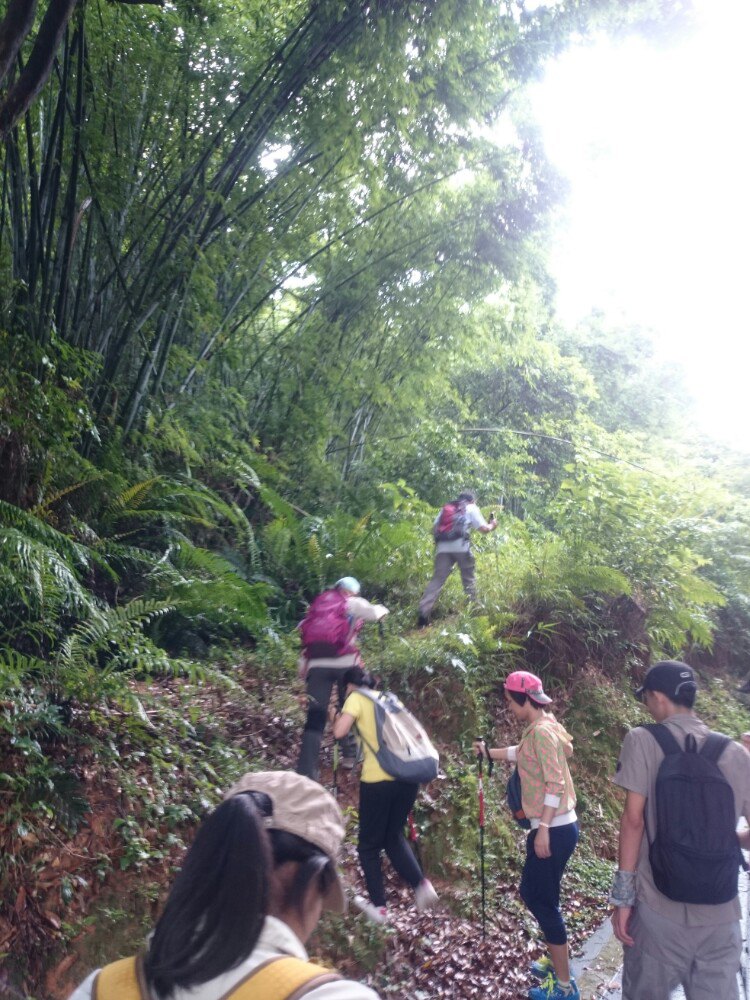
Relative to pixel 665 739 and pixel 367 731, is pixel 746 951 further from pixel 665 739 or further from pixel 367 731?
pixel 367 731

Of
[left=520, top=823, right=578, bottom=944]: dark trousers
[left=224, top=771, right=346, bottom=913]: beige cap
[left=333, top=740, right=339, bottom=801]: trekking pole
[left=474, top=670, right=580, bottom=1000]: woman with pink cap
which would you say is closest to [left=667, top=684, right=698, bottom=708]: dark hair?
[left=474, top=670, right=580, bottom=1000]: woman with pink cap

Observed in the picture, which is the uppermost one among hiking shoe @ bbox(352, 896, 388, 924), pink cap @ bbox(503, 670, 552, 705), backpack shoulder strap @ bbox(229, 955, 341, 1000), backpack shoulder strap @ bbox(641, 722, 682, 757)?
backpack shoulder strap @ bbox(641, 722, 682, 757)

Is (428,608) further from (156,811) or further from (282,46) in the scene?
(282,46)

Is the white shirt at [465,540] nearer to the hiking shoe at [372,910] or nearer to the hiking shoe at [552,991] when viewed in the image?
the hiking shoe at [372,910]

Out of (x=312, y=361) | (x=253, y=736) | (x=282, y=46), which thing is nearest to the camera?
(x=253, y=736)

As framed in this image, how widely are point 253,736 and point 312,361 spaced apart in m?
5.12

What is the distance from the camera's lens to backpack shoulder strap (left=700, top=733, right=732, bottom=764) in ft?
9.85

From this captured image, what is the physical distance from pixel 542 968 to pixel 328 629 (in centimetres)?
220

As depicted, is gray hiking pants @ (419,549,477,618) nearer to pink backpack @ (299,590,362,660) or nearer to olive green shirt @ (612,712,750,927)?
pink backpack @ (299,590,362,660)

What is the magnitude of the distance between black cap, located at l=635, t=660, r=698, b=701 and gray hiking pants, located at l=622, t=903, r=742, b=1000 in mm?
819

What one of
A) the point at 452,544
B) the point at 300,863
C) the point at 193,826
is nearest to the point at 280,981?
the point at 300,863

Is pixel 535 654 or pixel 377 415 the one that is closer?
pixel 535 654

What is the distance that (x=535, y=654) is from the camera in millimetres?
7711

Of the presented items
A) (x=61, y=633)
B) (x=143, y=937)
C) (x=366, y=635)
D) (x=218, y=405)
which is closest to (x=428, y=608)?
(x=366, y=635)
